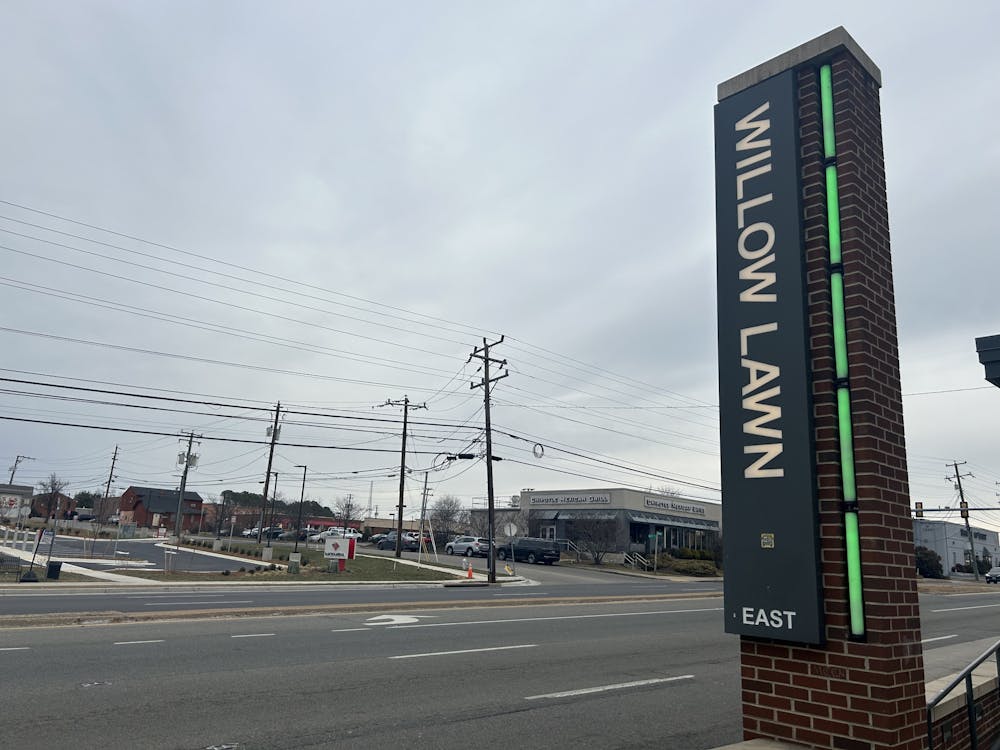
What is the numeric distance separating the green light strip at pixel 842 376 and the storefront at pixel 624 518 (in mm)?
50594

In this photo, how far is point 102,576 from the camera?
25.8 metres

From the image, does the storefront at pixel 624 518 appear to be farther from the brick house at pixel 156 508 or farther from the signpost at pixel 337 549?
the brick house at pixel 156 508

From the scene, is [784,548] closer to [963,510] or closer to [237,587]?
[237,587]

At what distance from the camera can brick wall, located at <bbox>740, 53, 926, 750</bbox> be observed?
4281 mm

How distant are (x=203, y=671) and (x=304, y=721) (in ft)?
9.84

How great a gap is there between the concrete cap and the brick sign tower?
0.7 inches

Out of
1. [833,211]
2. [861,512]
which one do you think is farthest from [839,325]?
[861,512]

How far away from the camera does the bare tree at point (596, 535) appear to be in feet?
174

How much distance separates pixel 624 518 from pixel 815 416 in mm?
54764

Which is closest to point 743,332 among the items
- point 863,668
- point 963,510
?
point 863,668

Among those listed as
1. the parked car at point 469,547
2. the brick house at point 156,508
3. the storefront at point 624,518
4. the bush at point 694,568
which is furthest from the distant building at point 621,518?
the brick house at point 156,508

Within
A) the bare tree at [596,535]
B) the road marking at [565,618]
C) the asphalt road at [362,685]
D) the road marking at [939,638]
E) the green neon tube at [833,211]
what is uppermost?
the green neon tube at [833,211]

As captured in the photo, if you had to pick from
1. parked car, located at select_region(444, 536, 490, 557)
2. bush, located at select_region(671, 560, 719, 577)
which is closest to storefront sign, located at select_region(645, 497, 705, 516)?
bush, located at select_region(671, 560, 719, 577)

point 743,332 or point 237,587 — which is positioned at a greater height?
point 743,332
